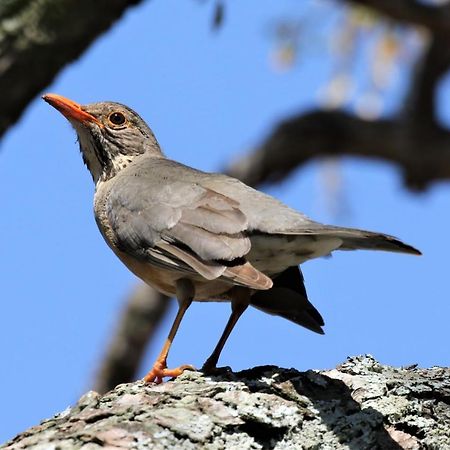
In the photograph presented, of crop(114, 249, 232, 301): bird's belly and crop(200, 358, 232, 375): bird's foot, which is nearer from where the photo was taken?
crop(200, 358, 232, 375): bird's foot

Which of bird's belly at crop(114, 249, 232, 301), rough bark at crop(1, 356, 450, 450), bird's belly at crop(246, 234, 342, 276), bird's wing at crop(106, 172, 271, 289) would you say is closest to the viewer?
rough bark at crop(1, 356, 450, 450)

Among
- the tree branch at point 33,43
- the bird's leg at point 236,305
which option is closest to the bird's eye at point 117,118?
the bird's leg at point 236,305

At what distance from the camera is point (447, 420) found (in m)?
4.50

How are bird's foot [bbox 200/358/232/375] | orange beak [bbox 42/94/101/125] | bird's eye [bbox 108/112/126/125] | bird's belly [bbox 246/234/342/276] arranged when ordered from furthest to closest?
bird's eye [bbox 108/112/126/125]
orange beak [bbox 42/94/101/125]
bird's belly [bbox 246/234/342/276]
bird's foot [bbox 200/358/232/375]

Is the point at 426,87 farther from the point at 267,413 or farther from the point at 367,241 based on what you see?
the point at 267,413

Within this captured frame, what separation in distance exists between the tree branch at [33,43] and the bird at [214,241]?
104cm

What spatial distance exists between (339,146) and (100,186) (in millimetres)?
4616

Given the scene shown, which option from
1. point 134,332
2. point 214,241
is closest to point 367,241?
point 214,241

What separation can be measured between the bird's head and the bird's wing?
0.79 metres

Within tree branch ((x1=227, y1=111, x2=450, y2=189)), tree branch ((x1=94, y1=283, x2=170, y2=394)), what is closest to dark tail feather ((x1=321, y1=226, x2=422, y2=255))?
tree branch ((x1=94, y1=283, x2=170, y2=394))

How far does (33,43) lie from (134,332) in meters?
5.53

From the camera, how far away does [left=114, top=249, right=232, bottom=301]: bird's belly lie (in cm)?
570

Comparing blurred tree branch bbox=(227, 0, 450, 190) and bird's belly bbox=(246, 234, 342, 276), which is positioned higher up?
blurred tree branch bbox=(227, 0, 450, 190)

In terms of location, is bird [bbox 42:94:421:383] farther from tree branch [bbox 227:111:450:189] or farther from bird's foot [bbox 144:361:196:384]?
Answer: tree branch [bbox 227:111:450:189]
